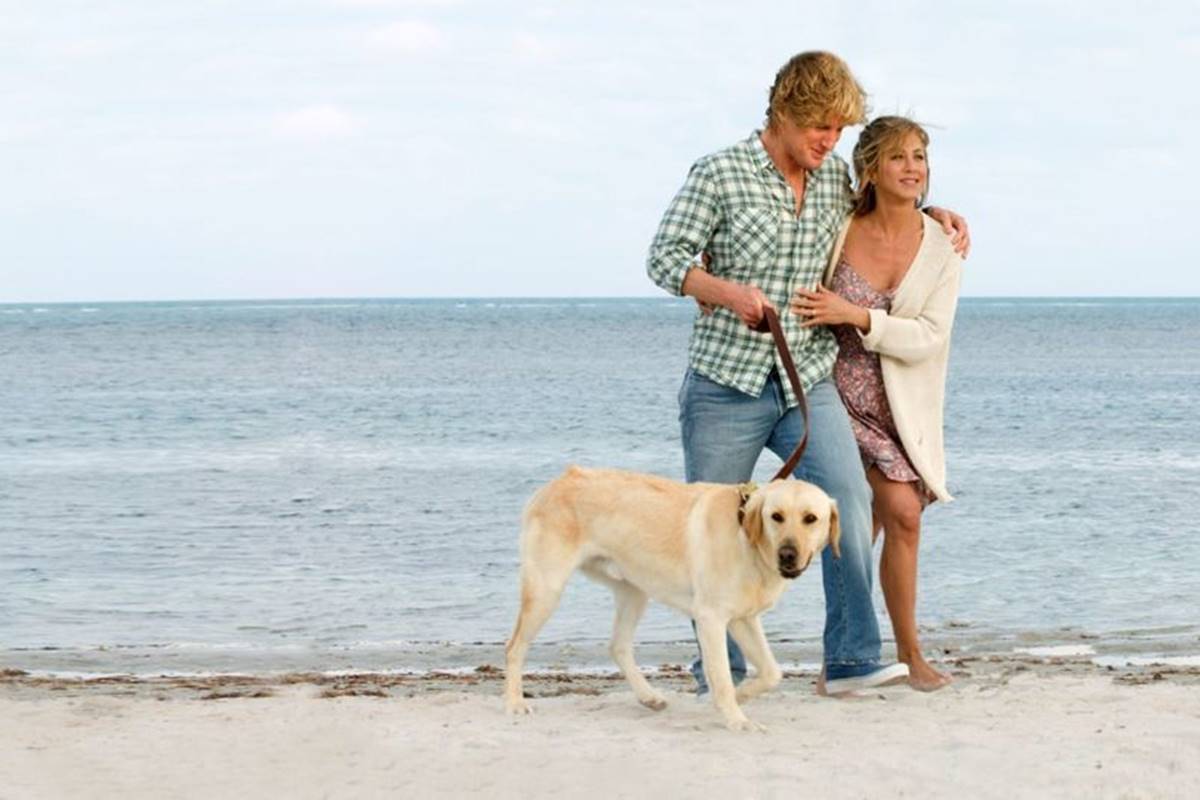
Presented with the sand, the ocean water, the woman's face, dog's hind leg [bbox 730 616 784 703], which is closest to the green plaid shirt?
the woman's face

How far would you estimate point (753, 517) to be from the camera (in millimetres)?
5570

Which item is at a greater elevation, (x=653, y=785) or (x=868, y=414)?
(x=868, y=414)

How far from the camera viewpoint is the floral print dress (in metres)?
6.43

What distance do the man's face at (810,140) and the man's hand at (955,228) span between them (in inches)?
28.4

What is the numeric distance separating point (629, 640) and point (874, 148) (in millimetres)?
2016

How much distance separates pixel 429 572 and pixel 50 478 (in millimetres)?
8323

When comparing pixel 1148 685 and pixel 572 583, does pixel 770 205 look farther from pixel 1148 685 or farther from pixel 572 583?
pixel 572 583

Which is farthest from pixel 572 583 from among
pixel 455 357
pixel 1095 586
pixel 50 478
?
pixel 455 357

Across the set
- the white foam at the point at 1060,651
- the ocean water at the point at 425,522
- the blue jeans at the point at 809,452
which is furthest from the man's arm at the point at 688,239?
the white foam at the point at 1060,651

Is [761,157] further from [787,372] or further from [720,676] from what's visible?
[720,676]

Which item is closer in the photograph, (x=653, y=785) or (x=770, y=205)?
(x=653, y=785)

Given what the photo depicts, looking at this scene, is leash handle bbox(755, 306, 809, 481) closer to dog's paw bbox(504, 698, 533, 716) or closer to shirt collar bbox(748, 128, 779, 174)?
shirt collar bbox(748, 128, 779, 174)

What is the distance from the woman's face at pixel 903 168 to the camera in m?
6.13

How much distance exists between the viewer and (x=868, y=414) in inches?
255
